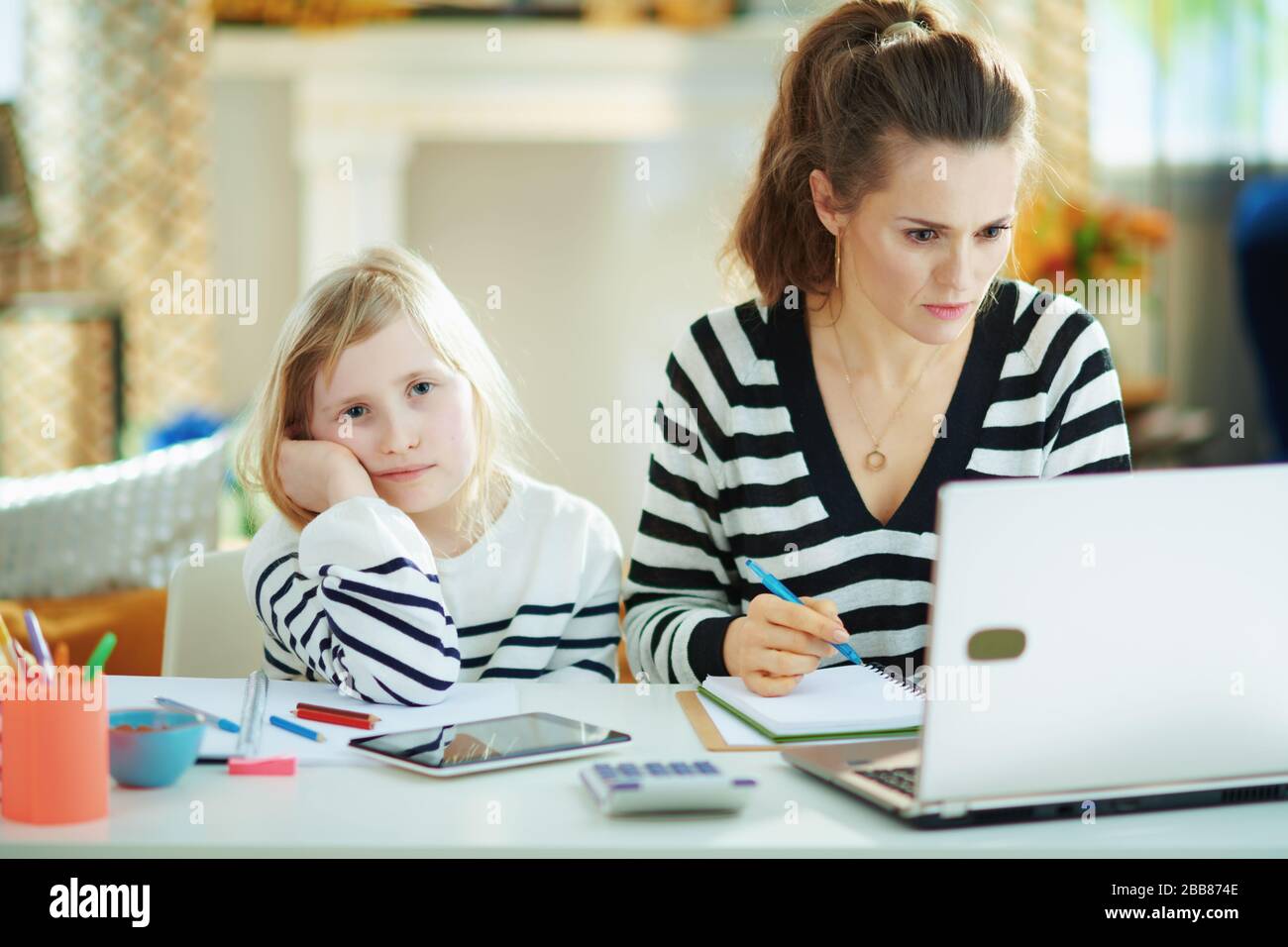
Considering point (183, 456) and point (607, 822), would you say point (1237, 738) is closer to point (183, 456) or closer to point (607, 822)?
point (607, 822)

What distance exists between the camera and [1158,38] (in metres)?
3.77

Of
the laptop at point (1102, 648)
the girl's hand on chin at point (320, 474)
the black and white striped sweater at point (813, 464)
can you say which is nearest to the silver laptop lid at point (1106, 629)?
the laptop at point (1102, 648)

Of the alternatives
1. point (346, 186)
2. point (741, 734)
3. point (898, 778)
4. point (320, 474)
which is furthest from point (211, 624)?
Result: point (346, 186)

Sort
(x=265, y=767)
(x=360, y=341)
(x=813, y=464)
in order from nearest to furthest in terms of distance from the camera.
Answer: (x=265, y=767)
(x=360, y=341)
(x=813, y=464)

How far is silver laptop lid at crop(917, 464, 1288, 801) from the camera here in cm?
73

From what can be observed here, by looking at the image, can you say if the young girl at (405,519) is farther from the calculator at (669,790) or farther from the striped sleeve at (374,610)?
the calculator at (669,790)

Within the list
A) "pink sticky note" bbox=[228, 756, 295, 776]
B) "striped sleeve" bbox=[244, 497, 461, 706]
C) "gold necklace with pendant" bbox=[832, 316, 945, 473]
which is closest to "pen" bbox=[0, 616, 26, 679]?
"pink sticky note" bbox=[228, 756, 295, 776]

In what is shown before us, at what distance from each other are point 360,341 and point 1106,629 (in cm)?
73

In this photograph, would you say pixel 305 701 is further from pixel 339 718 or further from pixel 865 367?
pixel 865 367

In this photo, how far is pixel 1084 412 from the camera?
4.28 ft

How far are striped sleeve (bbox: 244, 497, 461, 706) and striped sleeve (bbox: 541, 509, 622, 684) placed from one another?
183 millimetres

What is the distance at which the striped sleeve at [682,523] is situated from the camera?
1343 millimetres

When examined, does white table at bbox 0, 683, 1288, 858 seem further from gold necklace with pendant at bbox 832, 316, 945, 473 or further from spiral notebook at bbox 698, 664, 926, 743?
gold necklace with pendant at bbox 832, 316, 945, 473
